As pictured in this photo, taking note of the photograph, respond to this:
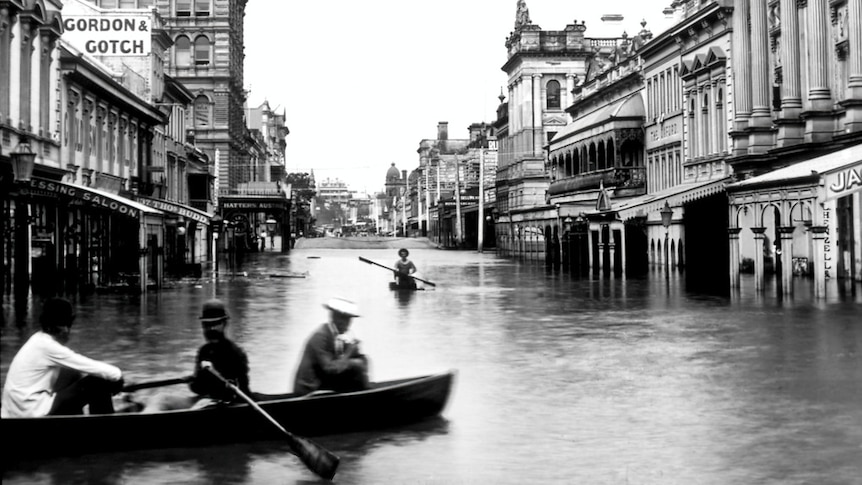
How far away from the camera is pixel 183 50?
332 ft

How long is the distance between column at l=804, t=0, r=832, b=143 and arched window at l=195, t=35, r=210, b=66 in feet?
235

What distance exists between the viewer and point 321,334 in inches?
449

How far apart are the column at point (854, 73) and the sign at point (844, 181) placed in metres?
8.43

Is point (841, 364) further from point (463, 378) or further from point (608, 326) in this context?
point (608, 326)

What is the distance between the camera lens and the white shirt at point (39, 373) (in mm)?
10008

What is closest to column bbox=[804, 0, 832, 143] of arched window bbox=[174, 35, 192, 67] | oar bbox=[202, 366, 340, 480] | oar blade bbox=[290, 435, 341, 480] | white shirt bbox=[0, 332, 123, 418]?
oar bbox=[202, 366, 340, 480]

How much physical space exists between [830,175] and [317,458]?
69.3 ft

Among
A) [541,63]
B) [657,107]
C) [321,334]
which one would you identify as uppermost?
[541,63]

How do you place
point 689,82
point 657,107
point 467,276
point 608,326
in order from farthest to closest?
point 657,107 → point 689,82 → point 467,276 → point 608,326

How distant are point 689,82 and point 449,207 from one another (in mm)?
72415

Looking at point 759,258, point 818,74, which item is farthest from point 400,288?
point 818,74

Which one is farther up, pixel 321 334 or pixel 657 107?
pixel 657 107

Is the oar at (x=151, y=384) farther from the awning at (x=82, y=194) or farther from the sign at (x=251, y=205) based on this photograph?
the sign at (x=251, y=205)

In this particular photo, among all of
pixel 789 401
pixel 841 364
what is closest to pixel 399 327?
pixel 841 364
